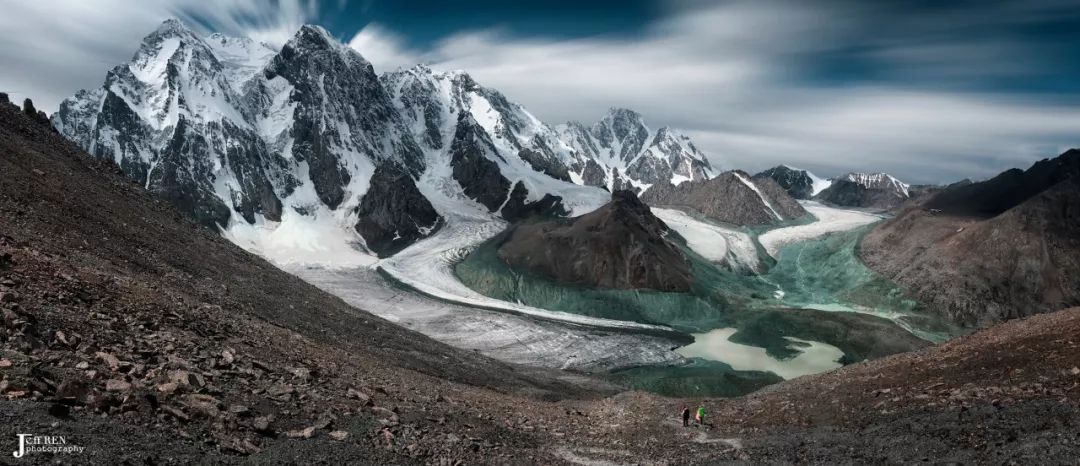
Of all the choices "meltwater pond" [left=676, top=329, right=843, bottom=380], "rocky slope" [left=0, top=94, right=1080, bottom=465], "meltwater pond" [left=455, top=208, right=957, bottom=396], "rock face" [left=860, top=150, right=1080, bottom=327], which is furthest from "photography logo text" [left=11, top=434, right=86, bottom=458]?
"rock face" [left=860, top=150, right=1080, bottom=327]

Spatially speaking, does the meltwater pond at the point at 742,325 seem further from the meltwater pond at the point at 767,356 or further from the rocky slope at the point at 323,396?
the rocky slope at the point at 323,396

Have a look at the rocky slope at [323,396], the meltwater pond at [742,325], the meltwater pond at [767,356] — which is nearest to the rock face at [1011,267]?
the meltwater pond at [742,325]

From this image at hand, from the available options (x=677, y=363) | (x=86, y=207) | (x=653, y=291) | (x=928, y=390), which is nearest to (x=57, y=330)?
(x=86, y=207)

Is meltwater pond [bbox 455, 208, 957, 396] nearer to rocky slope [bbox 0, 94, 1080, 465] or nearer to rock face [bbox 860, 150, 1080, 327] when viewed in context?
rock face [bbox 860, 150, 1080, 327]

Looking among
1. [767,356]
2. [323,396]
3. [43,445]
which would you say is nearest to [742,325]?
[767,356]

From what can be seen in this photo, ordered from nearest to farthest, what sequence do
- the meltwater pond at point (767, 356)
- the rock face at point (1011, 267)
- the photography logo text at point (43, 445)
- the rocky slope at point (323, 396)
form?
1. the photography logo text at point (43, 445)
2. the rocky slope at point (323, 396)
3. the meltwater pond at point (767, 356)
4. the rock face at point (1011, 267)

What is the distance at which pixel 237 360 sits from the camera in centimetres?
2783

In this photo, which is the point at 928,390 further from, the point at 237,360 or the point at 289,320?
the point at 289,320

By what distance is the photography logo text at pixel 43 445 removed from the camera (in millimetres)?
15094

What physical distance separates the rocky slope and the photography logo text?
286 millimetres

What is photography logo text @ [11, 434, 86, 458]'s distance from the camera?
15.1 meters

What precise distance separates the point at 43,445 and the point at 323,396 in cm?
1198

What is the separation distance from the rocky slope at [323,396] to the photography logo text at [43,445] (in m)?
0.29

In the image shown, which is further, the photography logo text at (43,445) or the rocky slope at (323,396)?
the rocky slope at (323,396)
